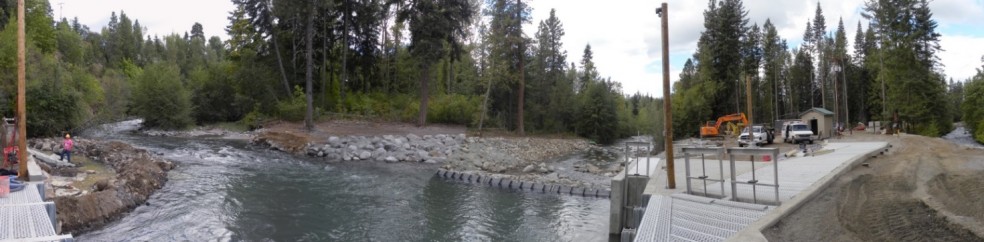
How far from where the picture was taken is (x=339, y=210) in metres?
14.7

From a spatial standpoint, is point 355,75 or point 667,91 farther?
point 355,75

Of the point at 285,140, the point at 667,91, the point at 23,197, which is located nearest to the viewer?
the point at 23,197

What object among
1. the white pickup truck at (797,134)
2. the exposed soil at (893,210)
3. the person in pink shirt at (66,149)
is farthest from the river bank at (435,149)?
the white pickup truck at (797,134)

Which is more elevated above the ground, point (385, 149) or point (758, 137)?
point (758, 137)

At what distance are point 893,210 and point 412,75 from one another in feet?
167

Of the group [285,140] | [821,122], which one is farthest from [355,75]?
[821,122]

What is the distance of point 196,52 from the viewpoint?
11031cm

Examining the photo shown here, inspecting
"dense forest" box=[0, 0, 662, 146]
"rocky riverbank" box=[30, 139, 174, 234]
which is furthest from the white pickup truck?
"rocky riverbank" box=[30, 139, 174, 234]

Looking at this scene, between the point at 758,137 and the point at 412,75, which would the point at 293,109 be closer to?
the point at 412,75

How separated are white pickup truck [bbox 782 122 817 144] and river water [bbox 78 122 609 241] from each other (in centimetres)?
2223

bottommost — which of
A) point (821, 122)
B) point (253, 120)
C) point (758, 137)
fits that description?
point (758, 137)

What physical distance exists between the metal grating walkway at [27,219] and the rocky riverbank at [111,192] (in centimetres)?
97

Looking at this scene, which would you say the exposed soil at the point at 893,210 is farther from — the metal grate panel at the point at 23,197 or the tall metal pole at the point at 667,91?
the metal grate panel at the point at 23,197

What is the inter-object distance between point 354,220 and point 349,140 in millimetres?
18805
